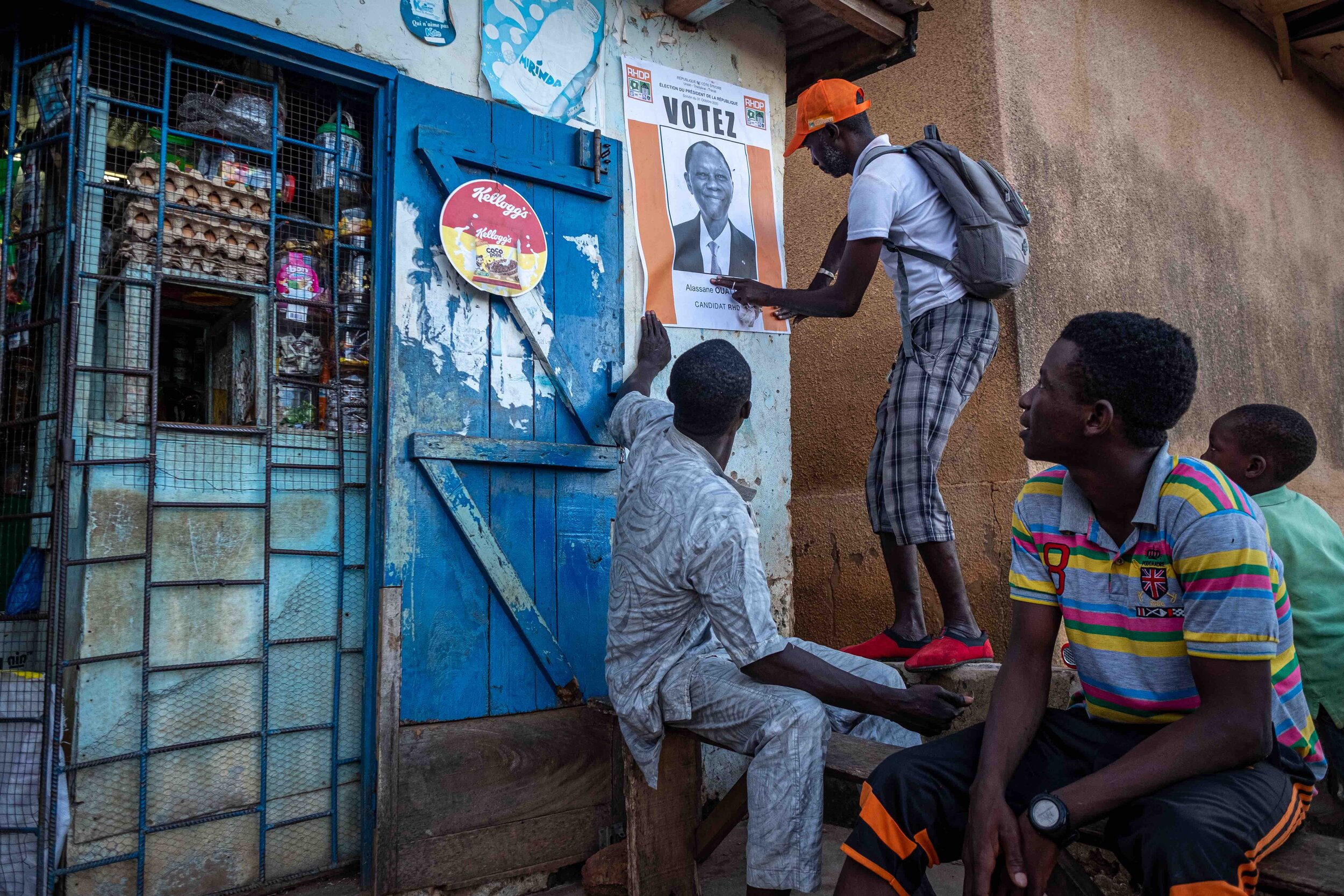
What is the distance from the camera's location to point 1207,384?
5.02m

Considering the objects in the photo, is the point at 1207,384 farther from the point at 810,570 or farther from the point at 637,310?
the point at 637,310

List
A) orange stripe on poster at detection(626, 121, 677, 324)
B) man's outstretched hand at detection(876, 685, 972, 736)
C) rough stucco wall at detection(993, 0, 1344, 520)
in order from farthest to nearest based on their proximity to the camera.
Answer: rough stucco wall at detection(993, 0, 1344, 520) < orange stripe on poster at detection(626, 121, 677, 324) < man's outstretched hand at detection(876, 685, 972, 736)

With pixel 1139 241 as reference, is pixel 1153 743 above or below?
below

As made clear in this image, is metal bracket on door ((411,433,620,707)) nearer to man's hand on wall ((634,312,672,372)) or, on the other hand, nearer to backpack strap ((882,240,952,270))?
man's hand on wall ((634,312,672,372))

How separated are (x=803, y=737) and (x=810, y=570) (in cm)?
249

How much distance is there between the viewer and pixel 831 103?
316 centimetres

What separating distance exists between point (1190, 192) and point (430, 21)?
4.37 meters

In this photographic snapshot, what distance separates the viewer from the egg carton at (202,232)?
271 cm

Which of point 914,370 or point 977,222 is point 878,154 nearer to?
point 977,222

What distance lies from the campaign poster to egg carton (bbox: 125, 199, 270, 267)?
131 cm

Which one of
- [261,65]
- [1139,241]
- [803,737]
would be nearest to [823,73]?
[1139,241]

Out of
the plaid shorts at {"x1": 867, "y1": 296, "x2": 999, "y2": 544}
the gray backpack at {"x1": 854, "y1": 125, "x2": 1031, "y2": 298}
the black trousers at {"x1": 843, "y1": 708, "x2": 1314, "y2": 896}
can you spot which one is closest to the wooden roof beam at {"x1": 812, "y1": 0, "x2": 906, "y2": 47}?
the gray backpack at {"x1": 854, "y1": 125, "x2": 1031, "y2": 298}

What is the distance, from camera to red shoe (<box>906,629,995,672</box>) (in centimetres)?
283

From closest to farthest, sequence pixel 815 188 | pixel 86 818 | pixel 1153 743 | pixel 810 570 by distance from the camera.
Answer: pixel 1153 743 → pixel 86 818 → pixel 810 570 → pixel 815 188
